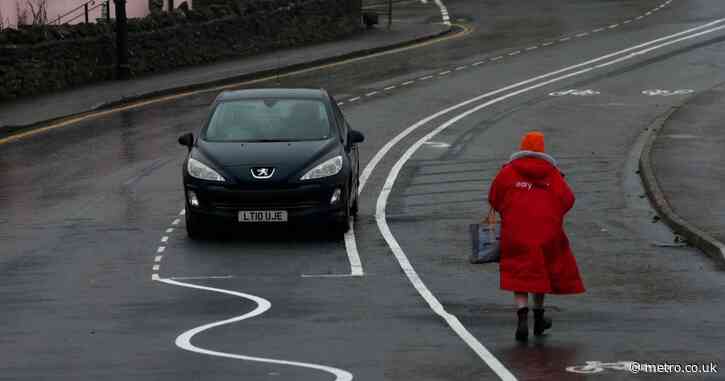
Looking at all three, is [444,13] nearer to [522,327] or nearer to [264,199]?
[264,199]

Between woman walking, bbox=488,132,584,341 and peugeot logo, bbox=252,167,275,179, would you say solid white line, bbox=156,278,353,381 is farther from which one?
peugeot logo, bbox=252,167,275,179

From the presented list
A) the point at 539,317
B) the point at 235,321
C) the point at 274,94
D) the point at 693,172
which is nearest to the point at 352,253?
the point at 274,94

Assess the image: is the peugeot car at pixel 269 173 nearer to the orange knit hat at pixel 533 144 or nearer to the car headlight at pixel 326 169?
the car headlight at pixel 326 169

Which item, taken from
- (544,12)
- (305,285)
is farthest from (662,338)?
(544,12)

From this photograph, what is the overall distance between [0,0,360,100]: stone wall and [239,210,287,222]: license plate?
18.3 metres

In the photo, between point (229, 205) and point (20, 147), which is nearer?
point (229, 205)

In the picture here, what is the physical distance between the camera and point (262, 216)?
1970cm

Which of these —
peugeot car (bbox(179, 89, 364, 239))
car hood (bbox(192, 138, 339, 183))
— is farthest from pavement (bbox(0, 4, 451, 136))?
car hood (bbox(192, 138, 339, 183))

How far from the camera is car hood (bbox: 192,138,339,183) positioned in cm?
1977

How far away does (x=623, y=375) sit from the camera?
1137 cm

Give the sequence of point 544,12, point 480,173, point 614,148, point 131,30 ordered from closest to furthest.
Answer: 1. point 480,173
2. point 614,148
3. point 131,30
4. point 544,12

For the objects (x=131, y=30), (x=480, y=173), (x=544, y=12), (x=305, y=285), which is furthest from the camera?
(x=544, y=12)

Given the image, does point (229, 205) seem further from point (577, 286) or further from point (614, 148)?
point (614, 148)

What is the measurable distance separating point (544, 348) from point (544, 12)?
5041 cm
